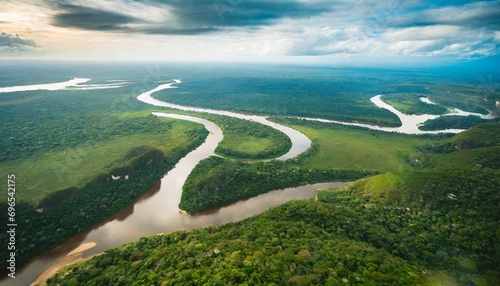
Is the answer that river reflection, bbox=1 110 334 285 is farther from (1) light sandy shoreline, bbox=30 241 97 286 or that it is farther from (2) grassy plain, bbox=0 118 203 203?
(2) grassy plain, bbox=0 118 203 203

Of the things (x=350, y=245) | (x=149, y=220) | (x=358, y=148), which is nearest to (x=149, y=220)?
(x=149, y=220)

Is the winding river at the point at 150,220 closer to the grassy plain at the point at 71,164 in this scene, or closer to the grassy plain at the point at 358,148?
the grassy plain at the point at 71,164

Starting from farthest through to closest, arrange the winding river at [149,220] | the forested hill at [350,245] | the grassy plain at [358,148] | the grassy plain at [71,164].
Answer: the grassy plain at [358,148] → the grassy plain at [71,164] → the winding river at [149,220] → the forested hill at [350,245]

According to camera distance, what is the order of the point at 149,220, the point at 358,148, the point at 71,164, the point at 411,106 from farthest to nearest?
the point at 411,106, the point at 358,148, the point at 71,164, the point at 149,220

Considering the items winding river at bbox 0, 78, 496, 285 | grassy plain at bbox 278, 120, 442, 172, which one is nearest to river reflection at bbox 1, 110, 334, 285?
winding river at bbox 0, 78, 496, 285

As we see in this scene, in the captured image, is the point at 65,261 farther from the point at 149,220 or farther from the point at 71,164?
the point at 71,164

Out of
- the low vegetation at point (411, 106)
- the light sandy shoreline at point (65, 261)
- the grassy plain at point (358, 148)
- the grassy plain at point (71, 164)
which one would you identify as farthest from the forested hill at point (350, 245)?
the low vegetation at point (411, 106)

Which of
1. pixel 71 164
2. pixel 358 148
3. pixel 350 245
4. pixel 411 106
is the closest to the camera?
pixel 350 245

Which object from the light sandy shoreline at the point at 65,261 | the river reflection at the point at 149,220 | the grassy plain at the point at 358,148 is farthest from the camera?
the grassy plain at the point at 358,148
